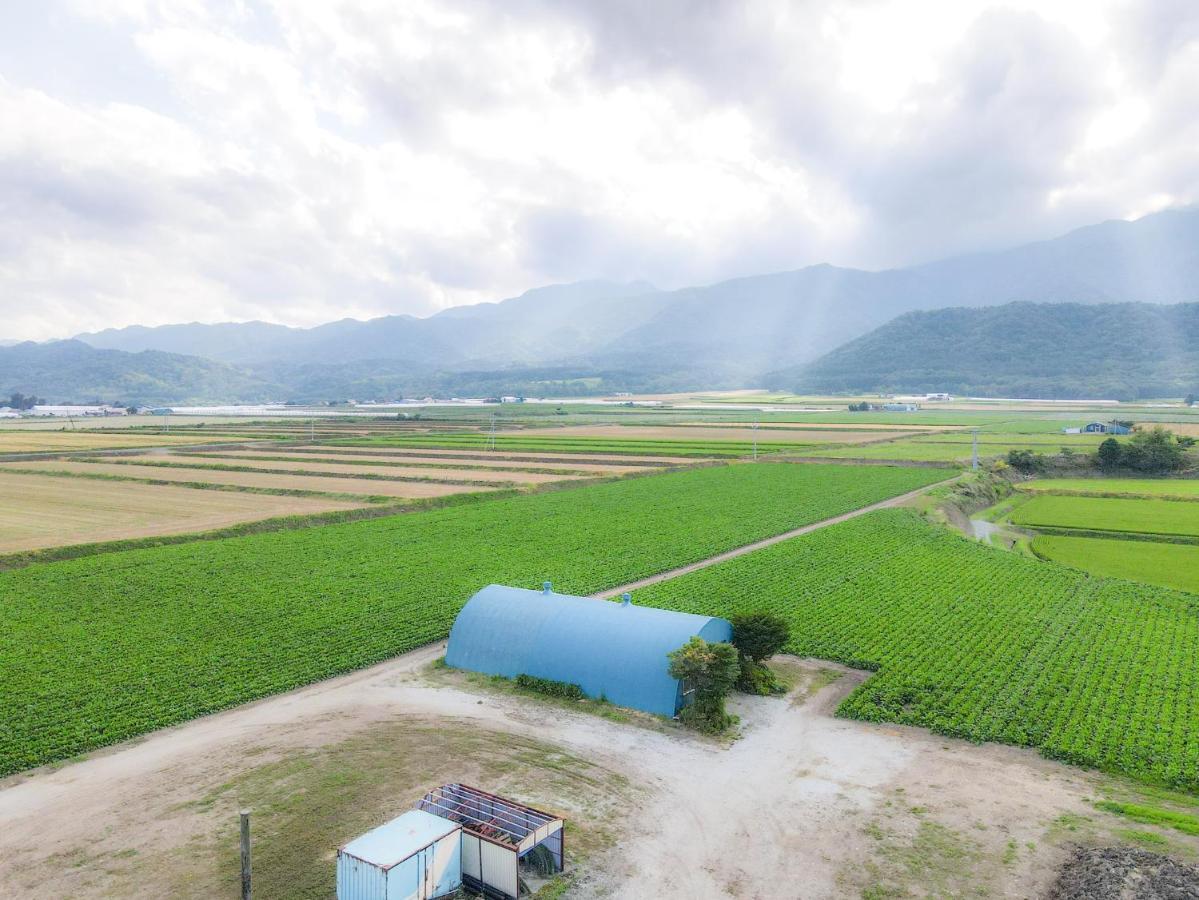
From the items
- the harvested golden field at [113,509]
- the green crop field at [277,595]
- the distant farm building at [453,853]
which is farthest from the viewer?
the harvested golden field at [113,509]

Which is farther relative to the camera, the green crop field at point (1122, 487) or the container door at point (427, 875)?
the green crop field at point (1122, 487)

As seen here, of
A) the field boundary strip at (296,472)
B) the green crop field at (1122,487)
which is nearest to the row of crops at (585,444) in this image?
the field boundary strip at (296,472)

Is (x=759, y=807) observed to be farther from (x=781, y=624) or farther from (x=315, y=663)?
(x=315, y=663)

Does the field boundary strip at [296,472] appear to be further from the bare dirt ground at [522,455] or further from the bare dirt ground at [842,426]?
the bare dirt ground at [842,426]

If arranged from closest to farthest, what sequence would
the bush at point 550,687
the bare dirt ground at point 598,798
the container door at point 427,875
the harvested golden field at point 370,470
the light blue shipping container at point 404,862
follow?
the light blue shipping container at point 404,862 < the container door at point 427,875 < the bare dirt ground at point 598,798 < the bush at point 550,687 < the harvested golden field at point 370,470

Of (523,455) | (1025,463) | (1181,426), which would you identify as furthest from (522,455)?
(1181,426)

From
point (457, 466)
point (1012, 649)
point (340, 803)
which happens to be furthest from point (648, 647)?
point (457, 466)

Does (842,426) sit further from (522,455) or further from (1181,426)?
(522,455)

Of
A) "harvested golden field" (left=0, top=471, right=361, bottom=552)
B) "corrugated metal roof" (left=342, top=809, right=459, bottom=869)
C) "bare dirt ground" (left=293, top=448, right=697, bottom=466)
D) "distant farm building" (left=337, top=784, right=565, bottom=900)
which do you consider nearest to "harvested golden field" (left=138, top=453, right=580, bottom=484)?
"bare dirt ground" (left=293, top=448, right=697, bottom=466)
